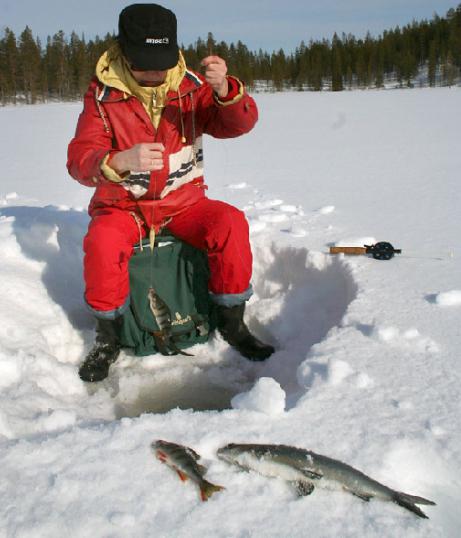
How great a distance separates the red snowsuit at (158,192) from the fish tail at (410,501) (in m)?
1.41

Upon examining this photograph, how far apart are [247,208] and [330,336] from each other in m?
2.43

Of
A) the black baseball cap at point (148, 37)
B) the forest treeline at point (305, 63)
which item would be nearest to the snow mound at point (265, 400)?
the black baseball cap at point (148, 37)

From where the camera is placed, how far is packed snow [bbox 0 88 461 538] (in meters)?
1.40

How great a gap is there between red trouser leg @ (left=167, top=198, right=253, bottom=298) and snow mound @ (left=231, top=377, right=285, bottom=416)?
2.86ft

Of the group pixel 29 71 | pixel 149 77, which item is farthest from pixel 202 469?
pixel 29 71

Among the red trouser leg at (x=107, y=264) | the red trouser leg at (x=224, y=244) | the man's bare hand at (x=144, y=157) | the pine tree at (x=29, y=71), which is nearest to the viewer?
the man's bare hand at (x=144, y=157)

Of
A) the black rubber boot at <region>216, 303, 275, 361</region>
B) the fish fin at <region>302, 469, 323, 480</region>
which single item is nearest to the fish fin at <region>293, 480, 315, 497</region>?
the fish fin at <region>302, 469, 323, 480</region>

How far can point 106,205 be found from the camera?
2758mm

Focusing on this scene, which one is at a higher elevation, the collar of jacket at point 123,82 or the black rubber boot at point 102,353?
the collar of jacket at point 123,82

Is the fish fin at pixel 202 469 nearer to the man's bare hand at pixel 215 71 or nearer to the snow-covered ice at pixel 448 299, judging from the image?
the snow-covered ice at pixel 448 299

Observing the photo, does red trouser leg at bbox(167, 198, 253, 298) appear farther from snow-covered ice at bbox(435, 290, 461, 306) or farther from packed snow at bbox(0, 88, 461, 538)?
snow-covered ice at bbox(435, 290, 461, 306)

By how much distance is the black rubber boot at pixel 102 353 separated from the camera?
8.40ft

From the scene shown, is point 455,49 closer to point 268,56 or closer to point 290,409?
point 268,56

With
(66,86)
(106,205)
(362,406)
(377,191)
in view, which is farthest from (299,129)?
(66,86)
